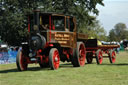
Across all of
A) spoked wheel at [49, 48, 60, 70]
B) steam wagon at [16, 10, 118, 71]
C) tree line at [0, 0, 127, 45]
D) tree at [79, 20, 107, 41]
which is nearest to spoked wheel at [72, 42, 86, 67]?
steam wagon at [16, 10, 118, 71]

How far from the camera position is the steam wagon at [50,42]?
39.7ft

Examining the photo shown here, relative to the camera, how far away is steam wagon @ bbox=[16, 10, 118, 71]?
39.7 ft

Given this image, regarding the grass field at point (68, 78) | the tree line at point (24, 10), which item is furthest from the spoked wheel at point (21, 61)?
the tree line at point (24, 10)

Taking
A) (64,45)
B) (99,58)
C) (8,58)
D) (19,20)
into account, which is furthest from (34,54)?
(19,20)

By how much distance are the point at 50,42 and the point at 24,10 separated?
85.4ft

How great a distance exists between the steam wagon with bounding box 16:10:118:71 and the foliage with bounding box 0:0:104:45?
23.6 metres

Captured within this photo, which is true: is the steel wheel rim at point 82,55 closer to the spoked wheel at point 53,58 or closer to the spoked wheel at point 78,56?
the spoked wheel at point 78,56

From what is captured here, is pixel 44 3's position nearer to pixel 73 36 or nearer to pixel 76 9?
pixel 76 9

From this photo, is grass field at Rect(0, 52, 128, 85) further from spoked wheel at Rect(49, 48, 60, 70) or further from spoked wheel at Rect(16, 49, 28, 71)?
spoked wheel at Rect(16, 49, 28, 71)

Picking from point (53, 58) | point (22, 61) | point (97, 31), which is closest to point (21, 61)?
point (22, 61)

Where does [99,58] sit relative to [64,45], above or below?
below

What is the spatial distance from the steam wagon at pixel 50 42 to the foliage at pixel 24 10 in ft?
77.4

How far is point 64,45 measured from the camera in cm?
1310

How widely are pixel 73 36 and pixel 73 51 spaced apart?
0.77m
